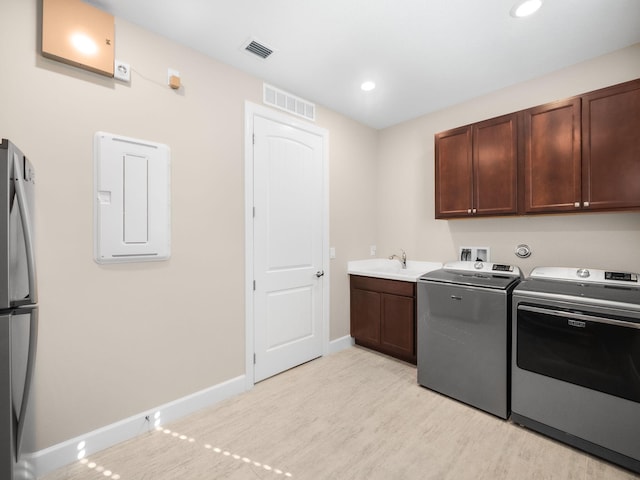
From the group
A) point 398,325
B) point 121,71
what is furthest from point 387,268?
point 121,71

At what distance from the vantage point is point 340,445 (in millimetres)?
1860

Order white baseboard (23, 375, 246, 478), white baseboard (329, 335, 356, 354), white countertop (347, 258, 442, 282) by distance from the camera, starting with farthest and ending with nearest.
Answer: white baseboard (329, 335, 356, 354) → white countertop (347, 258, 442, 282) → white baseboard (23, 375, 246, 478)

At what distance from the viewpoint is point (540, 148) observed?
7.61ft

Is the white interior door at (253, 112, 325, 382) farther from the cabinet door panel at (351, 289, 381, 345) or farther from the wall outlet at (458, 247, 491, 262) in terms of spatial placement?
the wall outlet at (458, 247, 491, 262)

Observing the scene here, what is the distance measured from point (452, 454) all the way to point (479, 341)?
0.80 metres

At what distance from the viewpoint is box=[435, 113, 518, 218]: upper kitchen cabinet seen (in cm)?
248

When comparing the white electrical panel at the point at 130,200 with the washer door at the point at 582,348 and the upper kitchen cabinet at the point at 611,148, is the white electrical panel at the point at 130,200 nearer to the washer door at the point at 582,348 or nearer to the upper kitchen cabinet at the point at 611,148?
the washer door at the point at 582,348

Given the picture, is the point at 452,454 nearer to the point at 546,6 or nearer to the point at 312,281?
the point at 312,281

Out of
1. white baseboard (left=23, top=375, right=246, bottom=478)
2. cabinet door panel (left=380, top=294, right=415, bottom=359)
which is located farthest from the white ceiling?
white baseboard (left=23, top=375, right=246, bottom=478)

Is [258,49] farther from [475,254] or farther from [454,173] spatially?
[475,254]

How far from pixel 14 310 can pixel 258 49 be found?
217cm

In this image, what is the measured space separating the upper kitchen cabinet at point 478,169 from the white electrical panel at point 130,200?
8.25ft

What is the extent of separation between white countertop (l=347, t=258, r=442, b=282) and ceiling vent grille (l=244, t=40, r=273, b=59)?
2.28 metres

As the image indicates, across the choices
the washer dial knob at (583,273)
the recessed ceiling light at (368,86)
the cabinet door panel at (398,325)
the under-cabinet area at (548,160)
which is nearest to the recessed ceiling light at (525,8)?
the under-cabinet area at (548,160)
